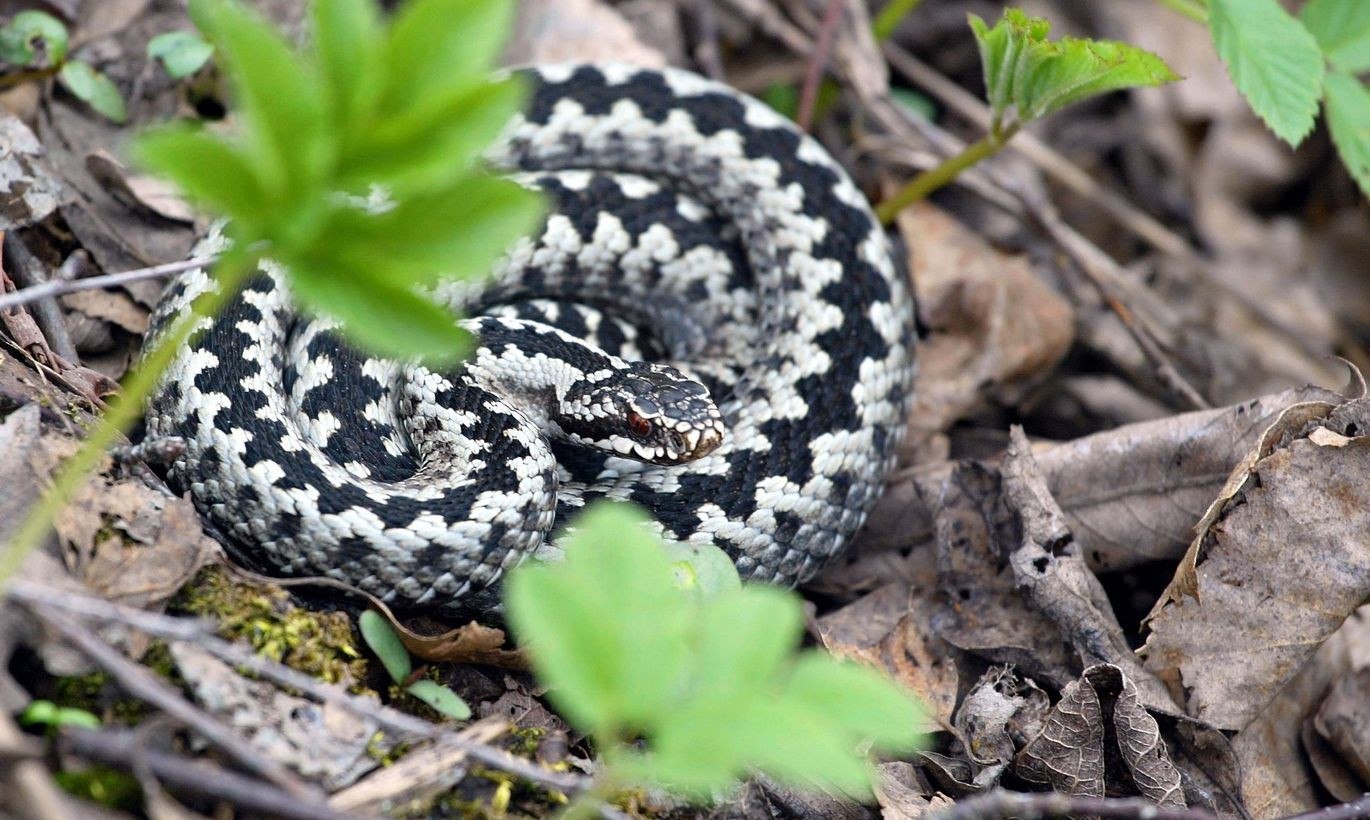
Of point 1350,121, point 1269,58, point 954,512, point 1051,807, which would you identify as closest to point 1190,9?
point 1269,58

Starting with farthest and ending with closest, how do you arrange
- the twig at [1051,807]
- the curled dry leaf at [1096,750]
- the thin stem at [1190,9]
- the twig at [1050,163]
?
the twig at [1050,163] → the thin stem at [1190,9] → the curled dry leaf at [1096,750] → the twig at [1051,807]

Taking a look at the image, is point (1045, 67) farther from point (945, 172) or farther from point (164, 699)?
point (164, 699)

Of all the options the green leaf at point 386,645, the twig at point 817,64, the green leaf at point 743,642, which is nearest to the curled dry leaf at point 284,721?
the green leaf at point 386,645

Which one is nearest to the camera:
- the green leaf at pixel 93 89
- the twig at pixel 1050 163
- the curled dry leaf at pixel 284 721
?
the curled dry leaf at pixel 284 721

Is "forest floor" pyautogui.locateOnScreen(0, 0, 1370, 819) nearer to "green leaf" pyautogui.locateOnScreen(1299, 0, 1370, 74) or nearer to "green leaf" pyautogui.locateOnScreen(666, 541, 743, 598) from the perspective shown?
"green leaf" pyautogui.locateOnScreen(666, 541, 743, 598)

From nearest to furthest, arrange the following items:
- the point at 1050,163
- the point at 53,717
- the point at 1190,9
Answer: the point at 53,717, the point at 1190,9, the point at 1050,163

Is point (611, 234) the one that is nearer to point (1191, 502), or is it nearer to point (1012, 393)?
point (1012, 393)

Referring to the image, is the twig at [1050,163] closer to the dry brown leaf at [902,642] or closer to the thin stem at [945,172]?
the thin stem at [945,172]

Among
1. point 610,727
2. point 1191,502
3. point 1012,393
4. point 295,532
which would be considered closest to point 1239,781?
point 1191,502
